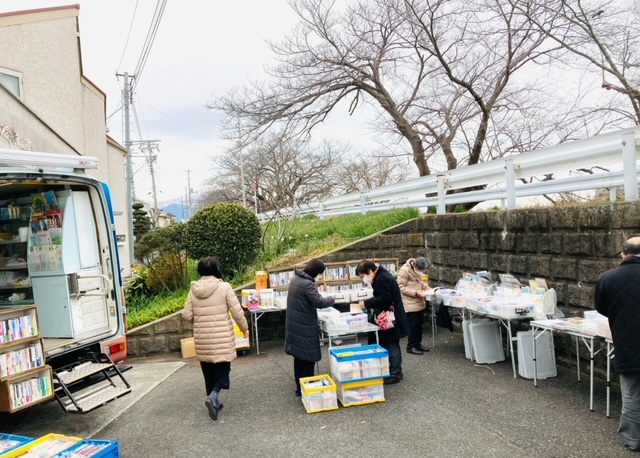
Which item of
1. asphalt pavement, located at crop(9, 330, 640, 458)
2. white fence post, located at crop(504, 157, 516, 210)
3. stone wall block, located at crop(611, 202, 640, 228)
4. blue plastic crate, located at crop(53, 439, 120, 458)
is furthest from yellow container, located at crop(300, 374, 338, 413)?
white fence post, located at crop(504, 157, 516, 210)

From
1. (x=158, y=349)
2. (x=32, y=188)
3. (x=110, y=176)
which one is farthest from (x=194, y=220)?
(x=110, y=176)

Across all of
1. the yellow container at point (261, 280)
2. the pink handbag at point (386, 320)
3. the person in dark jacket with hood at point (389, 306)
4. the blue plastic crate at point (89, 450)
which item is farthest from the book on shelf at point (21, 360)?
the yellow container at point (261, 280)

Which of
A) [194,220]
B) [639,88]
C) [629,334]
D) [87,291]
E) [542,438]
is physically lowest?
[542,438]

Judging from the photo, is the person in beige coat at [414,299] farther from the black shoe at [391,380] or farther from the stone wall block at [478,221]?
the black shoe at [391,380]

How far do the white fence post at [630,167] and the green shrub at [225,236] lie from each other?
6.24 m

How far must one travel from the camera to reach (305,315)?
529 cm

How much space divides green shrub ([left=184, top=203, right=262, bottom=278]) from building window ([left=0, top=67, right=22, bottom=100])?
697 centimetres

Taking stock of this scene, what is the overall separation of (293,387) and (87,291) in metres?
2.71

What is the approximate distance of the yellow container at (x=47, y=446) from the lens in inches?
131

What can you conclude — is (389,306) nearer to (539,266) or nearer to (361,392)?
(361,392)

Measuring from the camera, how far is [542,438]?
13.2ft

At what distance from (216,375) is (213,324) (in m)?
0.59

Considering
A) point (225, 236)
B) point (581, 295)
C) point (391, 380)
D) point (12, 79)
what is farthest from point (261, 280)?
point (12, 79)

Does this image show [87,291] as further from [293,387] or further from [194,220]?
[194,220]
